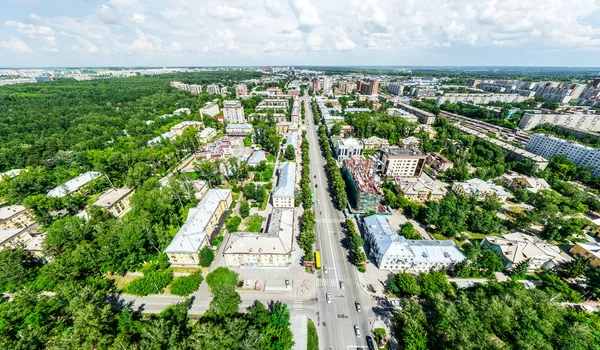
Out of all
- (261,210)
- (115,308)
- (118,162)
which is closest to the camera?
(115,308)

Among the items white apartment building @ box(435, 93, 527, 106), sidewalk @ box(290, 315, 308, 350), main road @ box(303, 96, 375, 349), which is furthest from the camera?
white apartment building @ box(435, 93, 527, 106)

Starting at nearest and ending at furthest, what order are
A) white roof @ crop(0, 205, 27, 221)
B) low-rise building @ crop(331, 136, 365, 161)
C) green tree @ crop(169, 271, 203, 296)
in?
green tree @ crop(169, 271, 203, 296), white roof @ crop(0, 205, 27, 221), low-rise building @ crop(331, 136, 365, 161)

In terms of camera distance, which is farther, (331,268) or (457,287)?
Answer: (331,268)

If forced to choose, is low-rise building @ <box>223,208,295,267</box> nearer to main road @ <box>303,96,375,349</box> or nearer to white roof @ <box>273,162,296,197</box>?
main road @ <box>303,96,375,349</box>

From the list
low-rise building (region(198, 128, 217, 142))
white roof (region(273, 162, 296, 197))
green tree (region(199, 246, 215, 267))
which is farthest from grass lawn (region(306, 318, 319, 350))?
low-rise building (region(198, 128, 217, 142))

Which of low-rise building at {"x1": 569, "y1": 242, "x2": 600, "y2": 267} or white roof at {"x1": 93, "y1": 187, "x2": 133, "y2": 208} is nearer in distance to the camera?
low-rise building at {"x1": 569, "y1": 242, "x2": 600, "y2": 267}

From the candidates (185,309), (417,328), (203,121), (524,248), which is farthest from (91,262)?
(203,121)

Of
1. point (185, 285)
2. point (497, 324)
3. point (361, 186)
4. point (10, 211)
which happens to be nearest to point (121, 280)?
point (185, 285)

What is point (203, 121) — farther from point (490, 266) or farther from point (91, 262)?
point (490, 266)
